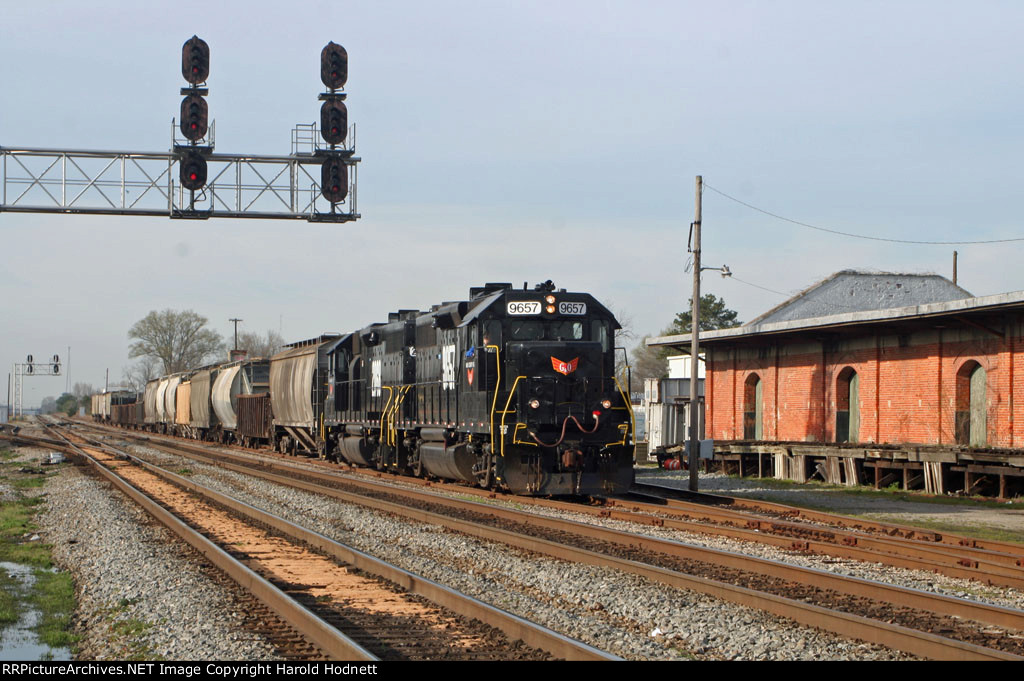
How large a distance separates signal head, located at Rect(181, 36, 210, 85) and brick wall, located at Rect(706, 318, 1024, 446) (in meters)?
17.4

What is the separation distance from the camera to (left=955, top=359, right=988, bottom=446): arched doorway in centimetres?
2316

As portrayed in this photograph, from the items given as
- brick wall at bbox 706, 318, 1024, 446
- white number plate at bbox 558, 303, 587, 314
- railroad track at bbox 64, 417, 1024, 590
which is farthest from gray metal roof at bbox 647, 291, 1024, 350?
white number plate at bbox 558, 303, 587, 314

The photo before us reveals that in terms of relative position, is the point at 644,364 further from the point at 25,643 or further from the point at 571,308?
the point at 25,643

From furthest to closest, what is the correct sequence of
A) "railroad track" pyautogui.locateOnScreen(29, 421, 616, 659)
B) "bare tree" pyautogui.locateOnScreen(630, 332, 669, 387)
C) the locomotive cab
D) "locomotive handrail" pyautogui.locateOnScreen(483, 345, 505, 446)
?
"bare tree" pyautogui.locateOnScreen(630, 332, 669, 387), "locomotive handrail" pyautogui.locateOnScreen(483, 345, 505, 446), the locomotive cab, "railroad track" pyautogui.locateOnScreen(29, 421, 616, 659)

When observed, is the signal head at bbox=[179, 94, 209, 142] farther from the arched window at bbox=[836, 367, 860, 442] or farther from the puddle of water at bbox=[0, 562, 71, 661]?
the arched window at bbox=[836, 367, 860, 442]

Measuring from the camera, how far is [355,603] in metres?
9.11

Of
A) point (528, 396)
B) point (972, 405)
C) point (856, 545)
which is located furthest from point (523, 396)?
point (972, 405)

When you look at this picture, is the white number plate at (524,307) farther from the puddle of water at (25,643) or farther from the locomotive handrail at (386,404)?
the puddle of water at (25,643)

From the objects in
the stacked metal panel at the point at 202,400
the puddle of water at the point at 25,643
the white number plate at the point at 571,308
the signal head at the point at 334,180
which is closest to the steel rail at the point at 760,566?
the white number plate at the point at 571,308

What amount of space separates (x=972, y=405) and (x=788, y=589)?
53.6ft

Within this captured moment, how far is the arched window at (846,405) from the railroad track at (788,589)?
1507 cm

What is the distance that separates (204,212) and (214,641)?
1454 centimetres

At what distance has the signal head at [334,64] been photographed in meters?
15.2
